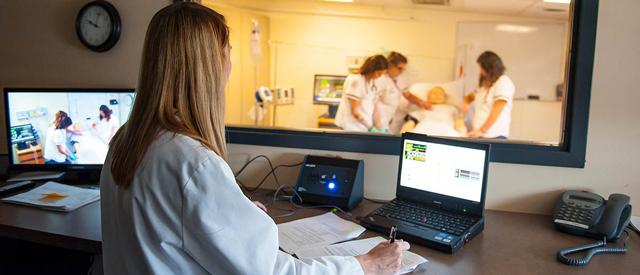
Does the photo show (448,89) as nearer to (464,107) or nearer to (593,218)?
(464,107)

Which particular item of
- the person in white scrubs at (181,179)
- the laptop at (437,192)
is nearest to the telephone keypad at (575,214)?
the laptop at (437,192)

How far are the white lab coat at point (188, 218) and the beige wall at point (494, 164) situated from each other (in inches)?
38.4

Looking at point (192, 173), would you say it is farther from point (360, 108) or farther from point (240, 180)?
point (360, 108)

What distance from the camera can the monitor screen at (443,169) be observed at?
148 cm

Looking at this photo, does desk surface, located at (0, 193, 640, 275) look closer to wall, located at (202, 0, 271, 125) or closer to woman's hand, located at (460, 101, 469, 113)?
wall, located at (202, 0, 271, 125)

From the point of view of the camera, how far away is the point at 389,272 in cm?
110

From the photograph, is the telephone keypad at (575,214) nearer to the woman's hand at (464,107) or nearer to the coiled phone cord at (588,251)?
the coiled phone cord at (588,251)

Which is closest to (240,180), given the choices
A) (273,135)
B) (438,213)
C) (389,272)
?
(273,135)

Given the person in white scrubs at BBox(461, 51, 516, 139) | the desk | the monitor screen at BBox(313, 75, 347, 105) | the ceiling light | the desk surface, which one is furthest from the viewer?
the monitor screen at BBox(313, 75, 347, 105)

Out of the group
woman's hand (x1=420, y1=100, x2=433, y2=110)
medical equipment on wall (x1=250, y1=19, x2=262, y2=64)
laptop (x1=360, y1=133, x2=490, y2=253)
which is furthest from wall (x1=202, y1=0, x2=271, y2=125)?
laptop (x1=360, y1=133, x2=490, y2=253)

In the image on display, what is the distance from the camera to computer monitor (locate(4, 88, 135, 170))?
1881 millimetres

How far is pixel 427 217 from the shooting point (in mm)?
1467

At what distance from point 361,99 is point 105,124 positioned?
235 cm

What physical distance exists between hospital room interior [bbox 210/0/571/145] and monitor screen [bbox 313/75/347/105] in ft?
0.03
